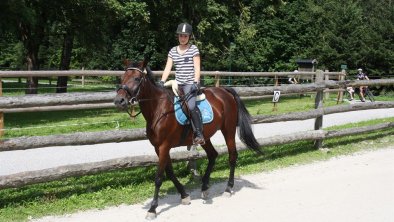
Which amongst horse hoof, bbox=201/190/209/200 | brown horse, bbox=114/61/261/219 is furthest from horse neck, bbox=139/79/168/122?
horse hoof, bbox=201/190/209/200

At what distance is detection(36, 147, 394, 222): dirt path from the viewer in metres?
5.62

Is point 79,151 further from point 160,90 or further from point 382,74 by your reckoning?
point 382,74

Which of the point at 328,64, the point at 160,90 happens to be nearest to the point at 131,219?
the point at 160,90

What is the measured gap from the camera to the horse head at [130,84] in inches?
206

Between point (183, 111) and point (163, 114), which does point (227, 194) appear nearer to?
point (183, 111)

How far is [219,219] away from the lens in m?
5.53

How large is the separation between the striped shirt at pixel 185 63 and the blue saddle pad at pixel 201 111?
316 millimetres

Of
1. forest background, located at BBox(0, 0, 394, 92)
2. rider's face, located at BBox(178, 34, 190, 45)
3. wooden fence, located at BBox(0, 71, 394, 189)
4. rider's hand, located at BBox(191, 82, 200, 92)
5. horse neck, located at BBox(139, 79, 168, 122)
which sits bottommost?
wooden fence, located at BBox(0, 71, 394, 189)

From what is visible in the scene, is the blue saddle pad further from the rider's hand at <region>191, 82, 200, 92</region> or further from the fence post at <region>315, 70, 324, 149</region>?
the fence post at <region>315, 70, 324, 149</region>

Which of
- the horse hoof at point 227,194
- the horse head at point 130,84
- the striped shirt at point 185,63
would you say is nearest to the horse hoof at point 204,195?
the horse hoof at point 227,194

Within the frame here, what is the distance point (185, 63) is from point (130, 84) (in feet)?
3.29

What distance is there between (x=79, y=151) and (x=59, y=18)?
12.4m

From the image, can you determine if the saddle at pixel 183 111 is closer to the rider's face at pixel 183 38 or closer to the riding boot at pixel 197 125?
the riding boot at pixel 197 125

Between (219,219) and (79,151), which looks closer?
(219,219)
